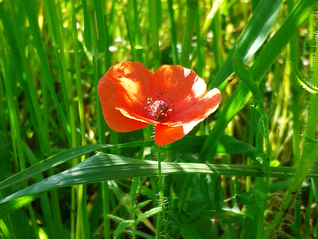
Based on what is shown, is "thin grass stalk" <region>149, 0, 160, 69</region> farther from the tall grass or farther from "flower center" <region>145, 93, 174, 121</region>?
"flower center" <region>145, 93, 174, 121</region>

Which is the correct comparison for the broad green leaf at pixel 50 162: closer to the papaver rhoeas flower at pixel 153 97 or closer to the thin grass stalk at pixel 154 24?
the papaver rhoeas flower at pixel 153 97

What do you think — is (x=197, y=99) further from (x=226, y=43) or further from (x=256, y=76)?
(x=226, y=43)

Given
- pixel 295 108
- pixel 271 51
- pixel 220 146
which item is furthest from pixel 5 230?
pixel 295 108

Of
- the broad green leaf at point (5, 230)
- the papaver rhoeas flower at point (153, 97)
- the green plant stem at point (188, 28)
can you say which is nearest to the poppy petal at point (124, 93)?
the papaver rhoeas flower at point (153, 97)

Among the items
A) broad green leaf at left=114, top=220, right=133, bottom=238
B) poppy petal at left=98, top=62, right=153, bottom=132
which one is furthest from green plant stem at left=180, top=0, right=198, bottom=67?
broad green leaf at left=114, top=220, right=133, bottom=238

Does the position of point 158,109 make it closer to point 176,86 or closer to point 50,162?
point 176,86

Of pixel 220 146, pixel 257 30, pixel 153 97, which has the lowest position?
pixel 220 146

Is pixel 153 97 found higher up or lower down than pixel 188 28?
lower down
